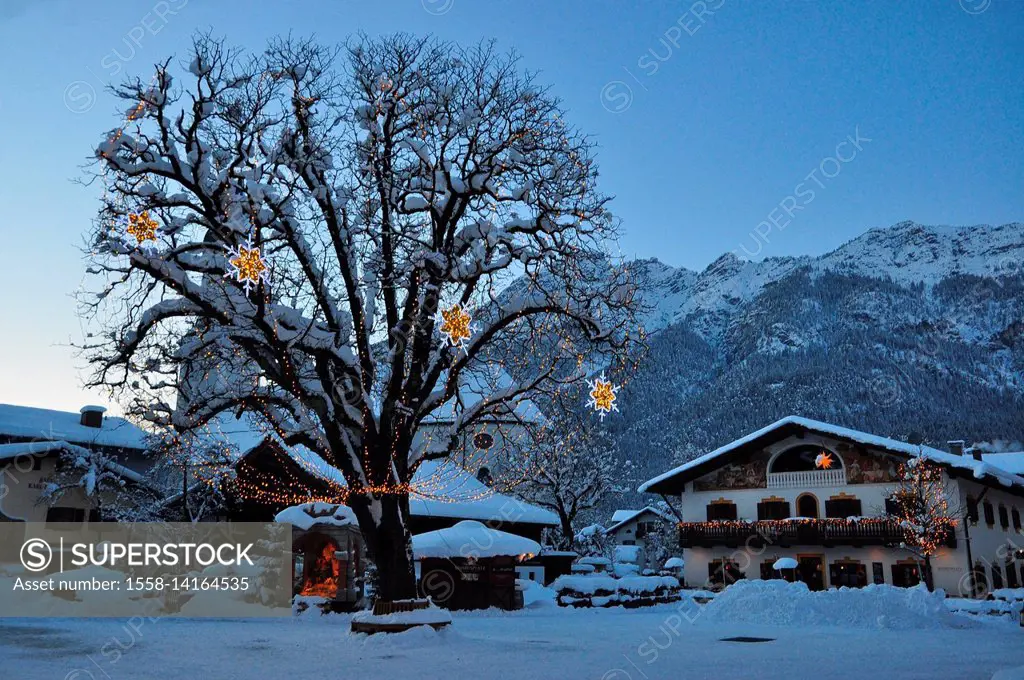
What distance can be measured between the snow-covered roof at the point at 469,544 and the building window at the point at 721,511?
14.5 meters

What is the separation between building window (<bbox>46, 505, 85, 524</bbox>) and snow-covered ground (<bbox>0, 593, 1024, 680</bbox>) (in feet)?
76.8

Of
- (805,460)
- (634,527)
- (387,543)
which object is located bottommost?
(634,527)

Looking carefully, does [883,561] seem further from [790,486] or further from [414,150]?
[414,150]

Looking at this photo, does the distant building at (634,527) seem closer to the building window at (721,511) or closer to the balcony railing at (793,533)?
the building window at (721,511)

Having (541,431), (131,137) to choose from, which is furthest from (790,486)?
(131,137)

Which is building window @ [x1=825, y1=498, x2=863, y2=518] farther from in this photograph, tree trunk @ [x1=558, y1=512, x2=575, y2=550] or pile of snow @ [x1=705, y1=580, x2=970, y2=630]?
tree trunk @ [x1=558, y1=512, x2=575, y2=550]

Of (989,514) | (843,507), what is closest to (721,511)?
(843,507)

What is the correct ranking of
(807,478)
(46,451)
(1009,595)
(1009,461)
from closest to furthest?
(1009,595), (807,478), (46,451), (1009,461)

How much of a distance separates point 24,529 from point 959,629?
141 feet

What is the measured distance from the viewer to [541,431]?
19.5m

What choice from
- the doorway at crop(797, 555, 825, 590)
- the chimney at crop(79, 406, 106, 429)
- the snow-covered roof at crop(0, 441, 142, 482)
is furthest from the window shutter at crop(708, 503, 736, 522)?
the chimney at crop(79, 406, 106, 429)

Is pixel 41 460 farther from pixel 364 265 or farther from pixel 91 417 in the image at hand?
pixel 364 265

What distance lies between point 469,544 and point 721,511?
17.4 m

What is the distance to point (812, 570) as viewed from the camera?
38.1 meters
